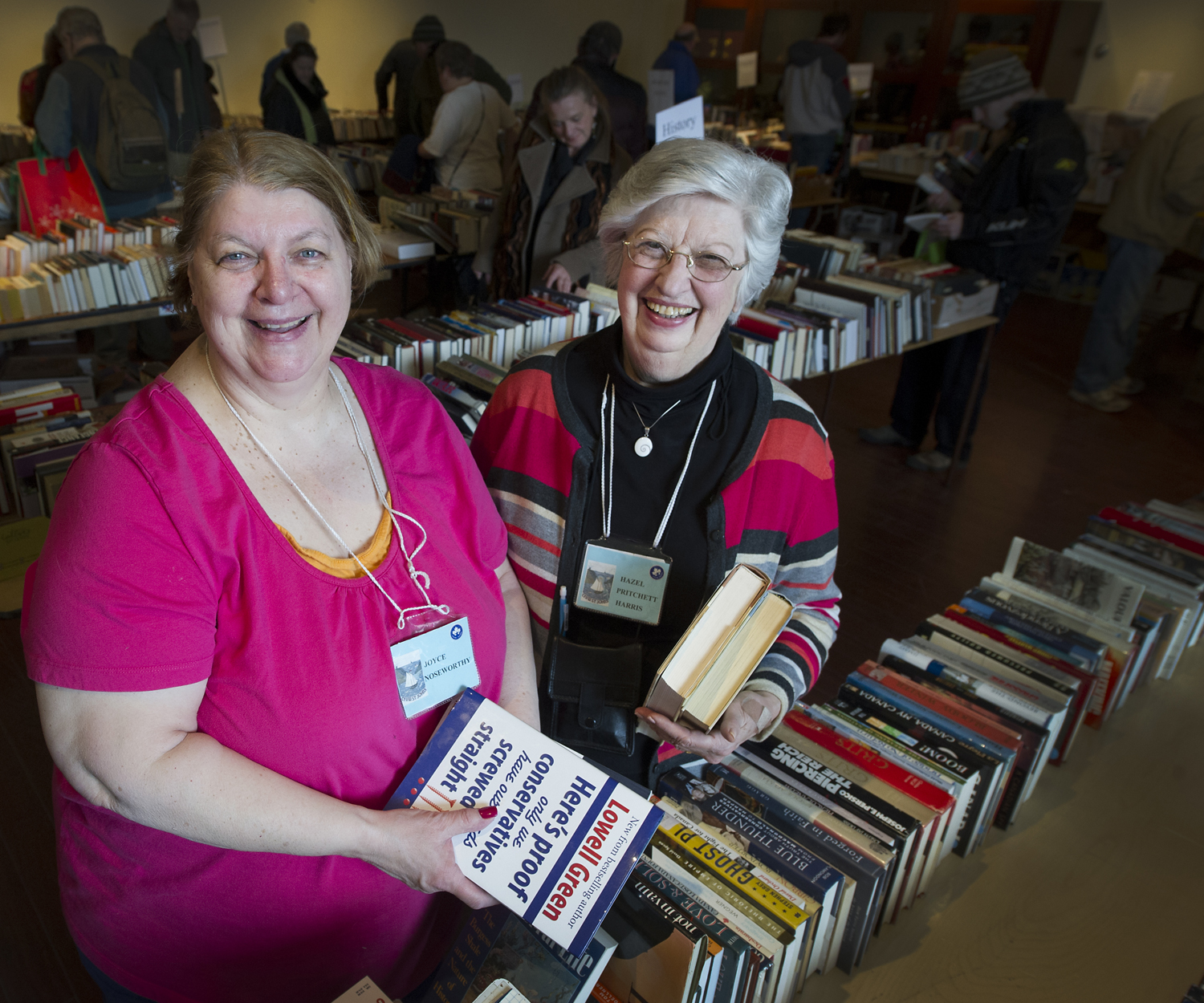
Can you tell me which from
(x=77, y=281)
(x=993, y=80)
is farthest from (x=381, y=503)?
(x=993, y=80)

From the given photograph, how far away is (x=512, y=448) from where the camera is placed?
5.35 feet

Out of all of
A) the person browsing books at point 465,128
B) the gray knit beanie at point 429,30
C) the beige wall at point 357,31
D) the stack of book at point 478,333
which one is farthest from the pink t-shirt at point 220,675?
the beige wall at point 357,31

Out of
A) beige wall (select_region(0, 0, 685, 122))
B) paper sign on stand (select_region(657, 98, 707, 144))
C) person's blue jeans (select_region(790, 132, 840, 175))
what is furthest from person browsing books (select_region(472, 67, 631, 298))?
beige wall (select_region(0, 0, 685, 122))

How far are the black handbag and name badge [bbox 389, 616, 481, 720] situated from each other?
30cm

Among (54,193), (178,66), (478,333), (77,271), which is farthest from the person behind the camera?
(178,66)

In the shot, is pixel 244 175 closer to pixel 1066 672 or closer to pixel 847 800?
pixel 847 800

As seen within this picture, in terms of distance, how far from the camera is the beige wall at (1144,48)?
302 inches

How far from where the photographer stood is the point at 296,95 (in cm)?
734

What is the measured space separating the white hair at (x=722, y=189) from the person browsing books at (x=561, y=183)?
213cm

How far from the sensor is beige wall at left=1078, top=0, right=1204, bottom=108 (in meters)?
7.67

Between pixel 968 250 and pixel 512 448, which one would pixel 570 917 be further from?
pixel 968 250

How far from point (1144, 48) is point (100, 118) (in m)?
8.89

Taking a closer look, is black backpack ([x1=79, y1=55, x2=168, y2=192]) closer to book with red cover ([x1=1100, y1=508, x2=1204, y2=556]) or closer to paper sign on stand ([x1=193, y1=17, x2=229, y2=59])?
paper sign on stand ([x1=193, y1=17, x2=229, y2=59])

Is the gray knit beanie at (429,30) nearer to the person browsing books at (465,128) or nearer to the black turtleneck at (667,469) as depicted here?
the person browsing books at (465,128)
